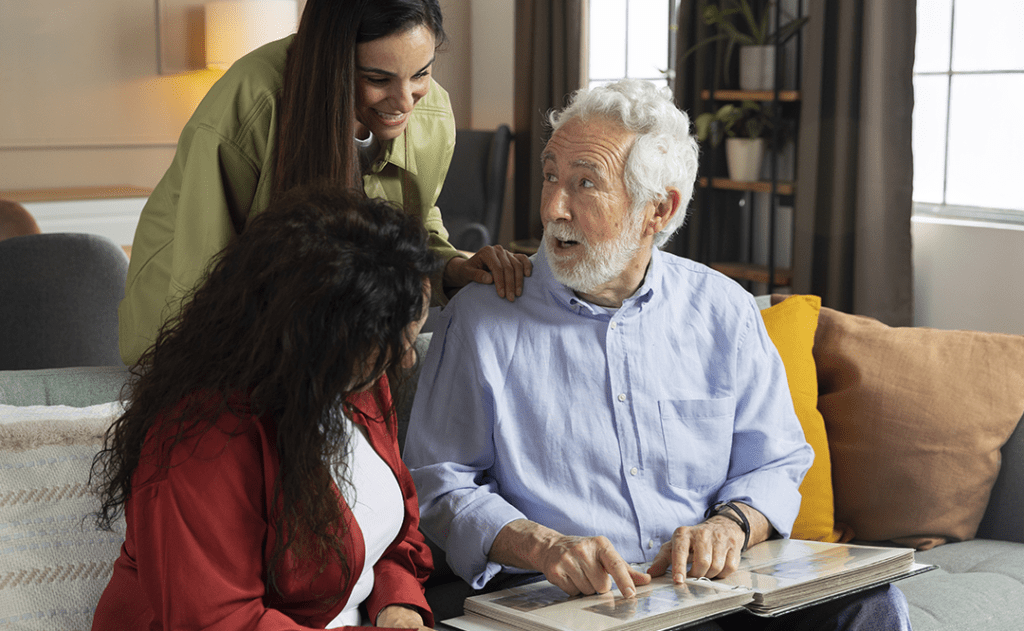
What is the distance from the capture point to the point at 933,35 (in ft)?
11.9

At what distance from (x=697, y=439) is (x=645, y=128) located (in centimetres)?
55

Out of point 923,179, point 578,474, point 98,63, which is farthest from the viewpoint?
point 98,63

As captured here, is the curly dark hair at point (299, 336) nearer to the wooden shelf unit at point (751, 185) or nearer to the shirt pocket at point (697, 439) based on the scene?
the shirt pocket at point (697, 439)

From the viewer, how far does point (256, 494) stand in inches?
41.4

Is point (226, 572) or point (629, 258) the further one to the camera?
point (629, 258)

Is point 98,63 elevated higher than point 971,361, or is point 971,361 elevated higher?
point 98,63

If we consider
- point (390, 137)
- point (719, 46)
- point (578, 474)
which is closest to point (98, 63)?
point (719, 46)

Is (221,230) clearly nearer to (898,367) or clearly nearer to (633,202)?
(633,202)

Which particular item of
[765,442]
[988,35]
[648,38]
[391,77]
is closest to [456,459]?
[765,442]

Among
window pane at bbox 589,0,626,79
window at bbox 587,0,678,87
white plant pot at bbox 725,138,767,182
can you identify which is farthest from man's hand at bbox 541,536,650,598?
window pane at bbox 589,0,626,79

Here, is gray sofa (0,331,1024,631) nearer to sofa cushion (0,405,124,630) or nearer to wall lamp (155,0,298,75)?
sofa cushion (0,405,124,630)

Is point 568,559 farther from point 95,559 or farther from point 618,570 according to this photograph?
point 95,559

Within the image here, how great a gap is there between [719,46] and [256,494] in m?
3.62

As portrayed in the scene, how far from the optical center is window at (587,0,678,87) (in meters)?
5.04
